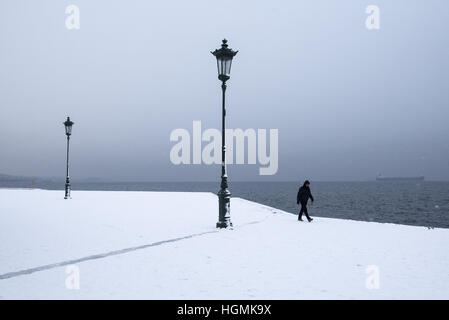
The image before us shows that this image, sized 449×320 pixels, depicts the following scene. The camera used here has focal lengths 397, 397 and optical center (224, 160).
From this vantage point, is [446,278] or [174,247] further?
[174,247]

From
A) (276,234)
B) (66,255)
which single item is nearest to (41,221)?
(66,255)

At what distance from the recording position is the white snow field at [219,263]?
19.3 ft

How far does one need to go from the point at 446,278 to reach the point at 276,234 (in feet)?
18.2

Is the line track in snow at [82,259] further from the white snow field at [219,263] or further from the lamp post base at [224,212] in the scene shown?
the lamp post base at [224,212]

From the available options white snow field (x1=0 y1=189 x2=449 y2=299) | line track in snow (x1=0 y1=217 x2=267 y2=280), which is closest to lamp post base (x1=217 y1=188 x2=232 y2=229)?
white snow field (x1=0 y1=189 x2=449 y2=299)

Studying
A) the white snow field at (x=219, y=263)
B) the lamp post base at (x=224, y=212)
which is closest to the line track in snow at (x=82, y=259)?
the white snow field at (x=219, y=263)

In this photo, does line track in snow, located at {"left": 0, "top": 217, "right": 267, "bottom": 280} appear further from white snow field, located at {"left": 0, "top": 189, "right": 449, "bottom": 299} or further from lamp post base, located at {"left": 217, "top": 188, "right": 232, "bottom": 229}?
lamp post base, located at {"left": 217, "top": 188, "right": 232, "bottom": 229}

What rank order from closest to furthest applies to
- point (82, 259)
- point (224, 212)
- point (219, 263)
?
point (219, 263), point (82, 259), point (224, 212)

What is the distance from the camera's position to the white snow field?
19.3ft

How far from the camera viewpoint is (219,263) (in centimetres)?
770

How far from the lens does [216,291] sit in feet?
19.1

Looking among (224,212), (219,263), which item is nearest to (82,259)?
(219,263)

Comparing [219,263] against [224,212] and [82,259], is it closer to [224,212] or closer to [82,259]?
[82,259]
